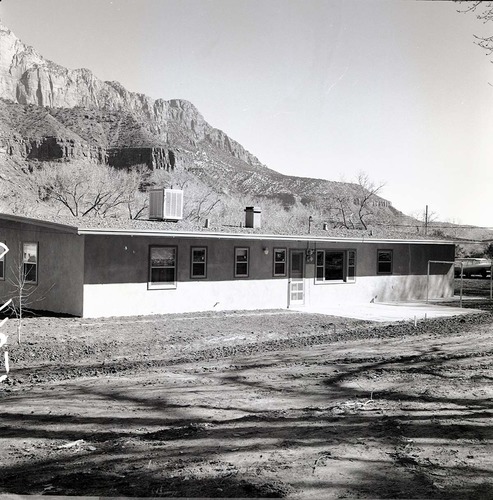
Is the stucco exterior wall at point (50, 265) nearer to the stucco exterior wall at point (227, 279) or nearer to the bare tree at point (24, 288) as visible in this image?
the bare tree at point (24, 288)

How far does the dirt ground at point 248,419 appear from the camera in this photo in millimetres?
4566

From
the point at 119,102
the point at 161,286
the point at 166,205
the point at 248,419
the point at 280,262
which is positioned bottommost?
the point at 248,419

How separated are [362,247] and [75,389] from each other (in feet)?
53.2

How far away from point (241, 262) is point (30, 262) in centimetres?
650

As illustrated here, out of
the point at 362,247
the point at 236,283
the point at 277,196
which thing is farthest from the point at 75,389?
the point at 277,196

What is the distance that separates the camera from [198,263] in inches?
730

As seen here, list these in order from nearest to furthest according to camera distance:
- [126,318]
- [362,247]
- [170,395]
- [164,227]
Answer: [170,395] → [126,318] → [164,227] → [362,247]

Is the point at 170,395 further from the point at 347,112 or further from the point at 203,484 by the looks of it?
the point at 347,112

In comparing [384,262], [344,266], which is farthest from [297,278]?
[384,262]

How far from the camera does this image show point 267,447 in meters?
5.36

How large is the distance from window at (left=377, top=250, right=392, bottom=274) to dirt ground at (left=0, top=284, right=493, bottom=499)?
10687 millimetres

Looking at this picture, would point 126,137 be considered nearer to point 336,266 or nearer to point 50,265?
point 336,266

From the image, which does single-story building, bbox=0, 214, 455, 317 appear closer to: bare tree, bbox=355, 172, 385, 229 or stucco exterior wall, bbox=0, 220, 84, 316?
stucco exterior wall, bbox=0, 220, 84, 316

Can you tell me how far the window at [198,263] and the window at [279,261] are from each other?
291cm
